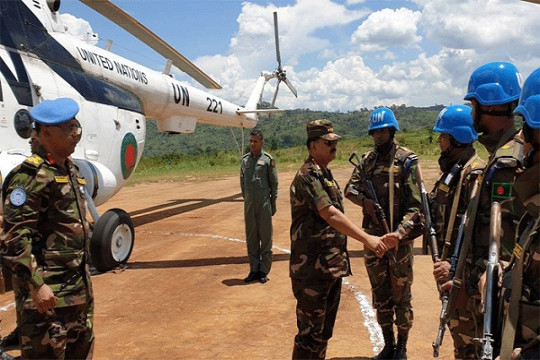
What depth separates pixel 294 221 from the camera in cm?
318

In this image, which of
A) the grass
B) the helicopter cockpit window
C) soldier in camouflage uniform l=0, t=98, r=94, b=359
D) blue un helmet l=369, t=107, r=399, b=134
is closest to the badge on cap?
soldier in camouflage uniform l=0, t=98, r=94, b=359

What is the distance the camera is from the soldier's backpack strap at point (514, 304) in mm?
1474

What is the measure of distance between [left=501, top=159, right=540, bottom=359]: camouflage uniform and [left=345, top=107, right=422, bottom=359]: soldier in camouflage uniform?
2.05 metres

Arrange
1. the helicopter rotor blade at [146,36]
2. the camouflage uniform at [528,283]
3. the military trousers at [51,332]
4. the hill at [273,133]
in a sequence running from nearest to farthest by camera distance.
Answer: the camouflage uniform at [528,283] → the military trousers at [51,332] → the helicopter rotor blade at [146,36] → the hill at [273,133]

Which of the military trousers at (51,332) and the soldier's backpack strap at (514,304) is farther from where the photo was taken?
the military trousers at (51,332)

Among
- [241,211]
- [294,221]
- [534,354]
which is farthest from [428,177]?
[534,354]

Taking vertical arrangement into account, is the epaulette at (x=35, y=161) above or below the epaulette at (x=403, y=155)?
above

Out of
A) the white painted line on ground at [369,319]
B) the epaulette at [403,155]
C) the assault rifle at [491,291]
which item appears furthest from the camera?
the white painted line on ground at [369,319]

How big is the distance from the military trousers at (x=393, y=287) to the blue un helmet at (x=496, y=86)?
1.68 meters

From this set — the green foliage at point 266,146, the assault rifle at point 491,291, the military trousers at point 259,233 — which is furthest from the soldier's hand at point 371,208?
the green foliage at point 266,146

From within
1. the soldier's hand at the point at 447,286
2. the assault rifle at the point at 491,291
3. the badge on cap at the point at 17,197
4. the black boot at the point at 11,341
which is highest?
the badge on cap at the point at 17,197

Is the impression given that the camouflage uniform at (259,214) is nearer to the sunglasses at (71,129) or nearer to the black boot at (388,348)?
the black boot at (388,348)

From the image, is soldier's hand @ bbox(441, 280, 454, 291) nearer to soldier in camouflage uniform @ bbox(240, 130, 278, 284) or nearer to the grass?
soldier in camouflage uniform @ bbox(240, 130, 278, 284)

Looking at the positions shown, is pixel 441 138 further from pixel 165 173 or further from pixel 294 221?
pixel 165 173
